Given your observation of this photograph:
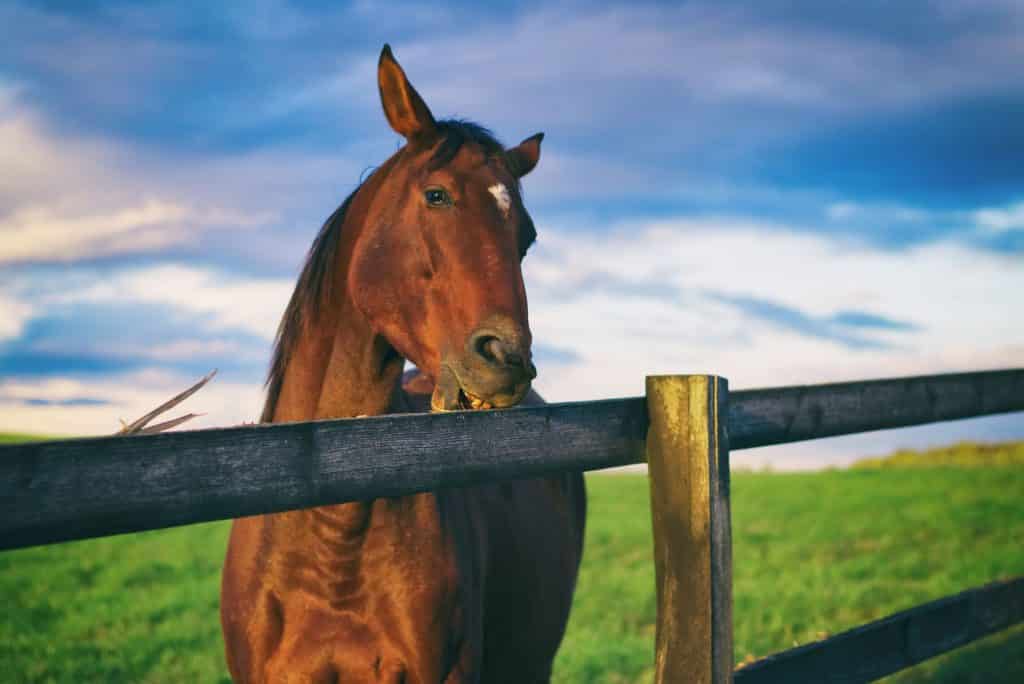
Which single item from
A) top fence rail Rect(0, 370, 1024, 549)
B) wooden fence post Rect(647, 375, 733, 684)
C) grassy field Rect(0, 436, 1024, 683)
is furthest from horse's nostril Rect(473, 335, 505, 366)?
grassy field Rect(0, 436, 1024, 683)

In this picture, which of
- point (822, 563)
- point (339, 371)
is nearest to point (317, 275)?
point (339, 371)

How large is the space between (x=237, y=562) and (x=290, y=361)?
32.6 inches

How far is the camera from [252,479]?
1.90 metres

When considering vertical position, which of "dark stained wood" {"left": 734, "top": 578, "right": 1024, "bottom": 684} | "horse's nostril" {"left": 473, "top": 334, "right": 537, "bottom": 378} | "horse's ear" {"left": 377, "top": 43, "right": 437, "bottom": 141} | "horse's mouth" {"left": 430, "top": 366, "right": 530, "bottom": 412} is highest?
"horse's ear" {"left": 377, "top": 43, "right": 437, "bottom": 141}

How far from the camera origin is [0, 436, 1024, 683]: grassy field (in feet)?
23.2

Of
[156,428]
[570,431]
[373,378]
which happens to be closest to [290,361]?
[373,378]

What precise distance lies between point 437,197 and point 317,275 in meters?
0.62

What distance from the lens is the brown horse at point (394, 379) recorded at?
3.04m

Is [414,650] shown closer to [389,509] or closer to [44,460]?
[389,509]

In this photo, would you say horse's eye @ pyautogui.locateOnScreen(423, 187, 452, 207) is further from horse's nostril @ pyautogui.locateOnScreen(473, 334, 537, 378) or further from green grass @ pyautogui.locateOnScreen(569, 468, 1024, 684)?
green grass @ pyautogui.locateOnScreen(569, 468, 1024, 684)

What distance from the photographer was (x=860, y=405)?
374 cm

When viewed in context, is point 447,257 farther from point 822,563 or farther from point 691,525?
point 822,563

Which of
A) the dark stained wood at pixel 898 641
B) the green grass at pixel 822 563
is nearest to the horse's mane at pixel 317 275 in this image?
the dark stained wood at pixel 898 641

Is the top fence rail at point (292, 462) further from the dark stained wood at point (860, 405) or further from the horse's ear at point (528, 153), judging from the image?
the horse's ear at point (528, 153)
